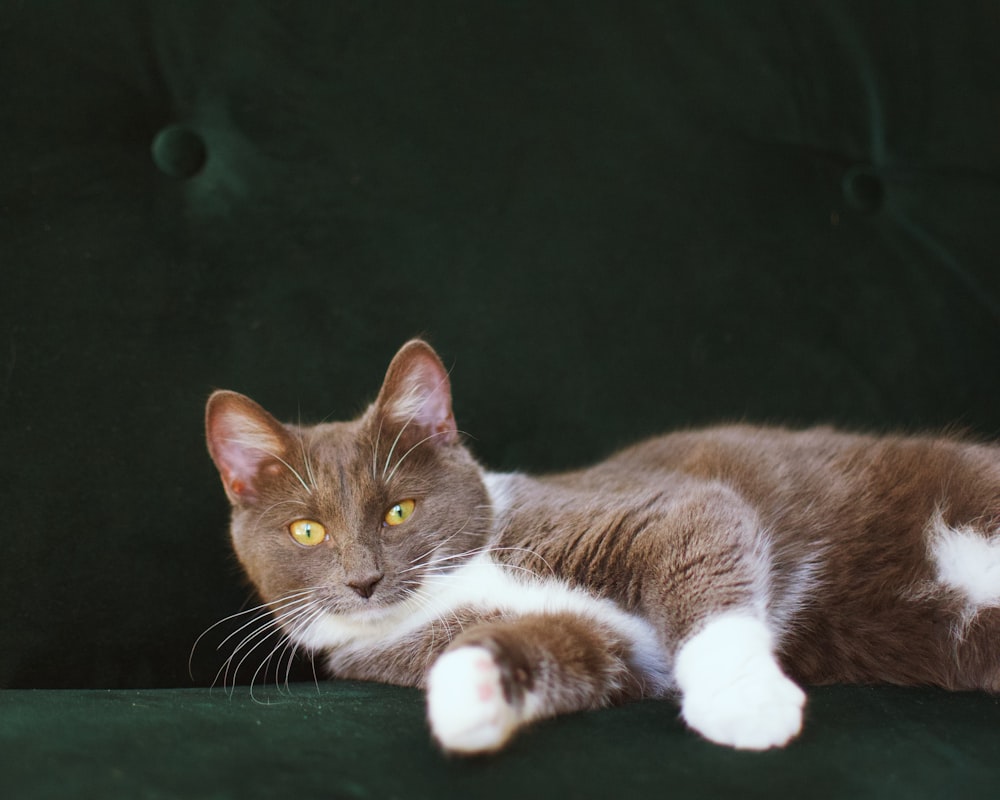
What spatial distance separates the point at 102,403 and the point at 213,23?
2.91 feet

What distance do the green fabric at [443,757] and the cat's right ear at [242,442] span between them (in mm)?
527

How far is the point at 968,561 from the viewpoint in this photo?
1614 millimetres

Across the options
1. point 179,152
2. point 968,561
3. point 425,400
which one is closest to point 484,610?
point 425,400

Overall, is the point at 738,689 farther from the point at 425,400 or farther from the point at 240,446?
the point at 240,446

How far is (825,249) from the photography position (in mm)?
2436

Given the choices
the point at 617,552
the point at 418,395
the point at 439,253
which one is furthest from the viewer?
the point at 439,253

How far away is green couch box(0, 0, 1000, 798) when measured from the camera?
1.84 meters

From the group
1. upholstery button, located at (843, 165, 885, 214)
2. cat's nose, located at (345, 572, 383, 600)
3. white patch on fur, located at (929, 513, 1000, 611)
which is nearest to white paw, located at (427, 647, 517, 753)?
cat's nose, located at (345, 572, 383, 600)

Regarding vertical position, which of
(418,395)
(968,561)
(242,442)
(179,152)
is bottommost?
(968,561)

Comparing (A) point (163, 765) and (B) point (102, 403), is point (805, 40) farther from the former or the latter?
(A) point (163, 765)

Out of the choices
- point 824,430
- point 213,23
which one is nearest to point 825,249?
point 824,430

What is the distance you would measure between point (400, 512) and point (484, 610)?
25 cm

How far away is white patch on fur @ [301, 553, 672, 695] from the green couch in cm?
12

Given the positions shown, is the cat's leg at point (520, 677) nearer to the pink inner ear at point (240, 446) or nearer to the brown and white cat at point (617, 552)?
the brown and white cat at point (617, 552)
